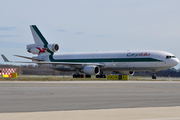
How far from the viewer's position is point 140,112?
1065cm

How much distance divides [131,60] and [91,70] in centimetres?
689

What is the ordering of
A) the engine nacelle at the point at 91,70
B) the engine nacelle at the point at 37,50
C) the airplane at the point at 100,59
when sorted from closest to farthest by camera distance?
1. the airplane at the point at 100,59
2. the engine nacelle at the point at 91,70
3. the engine nacelle at the point at 37,50

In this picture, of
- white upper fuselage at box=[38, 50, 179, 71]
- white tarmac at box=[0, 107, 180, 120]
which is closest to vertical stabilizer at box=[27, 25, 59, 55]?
white upper fuselage at box=[38, 50, 179, 71]

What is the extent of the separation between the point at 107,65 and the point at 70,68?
24.7 feet

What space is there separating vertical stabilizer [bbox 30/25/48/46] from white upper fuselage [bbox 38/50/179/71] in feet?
28.5

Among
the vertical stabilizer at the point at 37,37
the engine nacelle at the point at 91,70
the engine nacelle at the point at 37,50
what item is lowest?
the engine nacelle at the point at 91,70

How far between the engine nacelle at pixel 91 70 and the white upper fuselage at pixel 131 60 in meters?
1.66

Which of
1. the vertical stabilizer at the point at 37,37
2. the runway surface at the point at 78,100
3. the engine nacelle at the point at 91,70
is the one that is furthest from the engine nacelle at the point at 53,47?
the runway surface at the point at 78,100

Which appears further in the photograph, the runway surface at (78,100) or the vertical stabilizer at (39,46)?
the vertical stabilizer at (39,46)

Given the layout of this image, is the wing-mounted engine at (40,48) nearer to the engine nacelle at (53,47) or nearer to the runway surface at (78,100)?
the engine nacelle at (53,47)

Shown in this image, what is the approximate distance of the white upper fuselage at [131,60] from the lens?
4884 cm

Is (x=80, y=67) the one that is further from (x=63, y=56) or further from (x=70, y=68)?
(x=63, y=56)

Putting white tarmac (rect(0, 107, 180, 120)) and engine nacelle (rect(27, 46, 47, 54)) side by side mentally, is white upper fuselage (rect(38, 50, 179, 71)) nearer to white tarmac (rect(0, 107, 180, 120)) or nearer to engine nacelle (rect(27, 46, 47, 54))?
engine nacelle (rect(27, 46, 47, 54))

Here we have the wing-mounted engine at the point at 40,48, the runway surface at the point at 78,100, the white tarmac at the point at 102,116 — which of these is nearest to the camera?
the white tarmac at the point at 102,116
